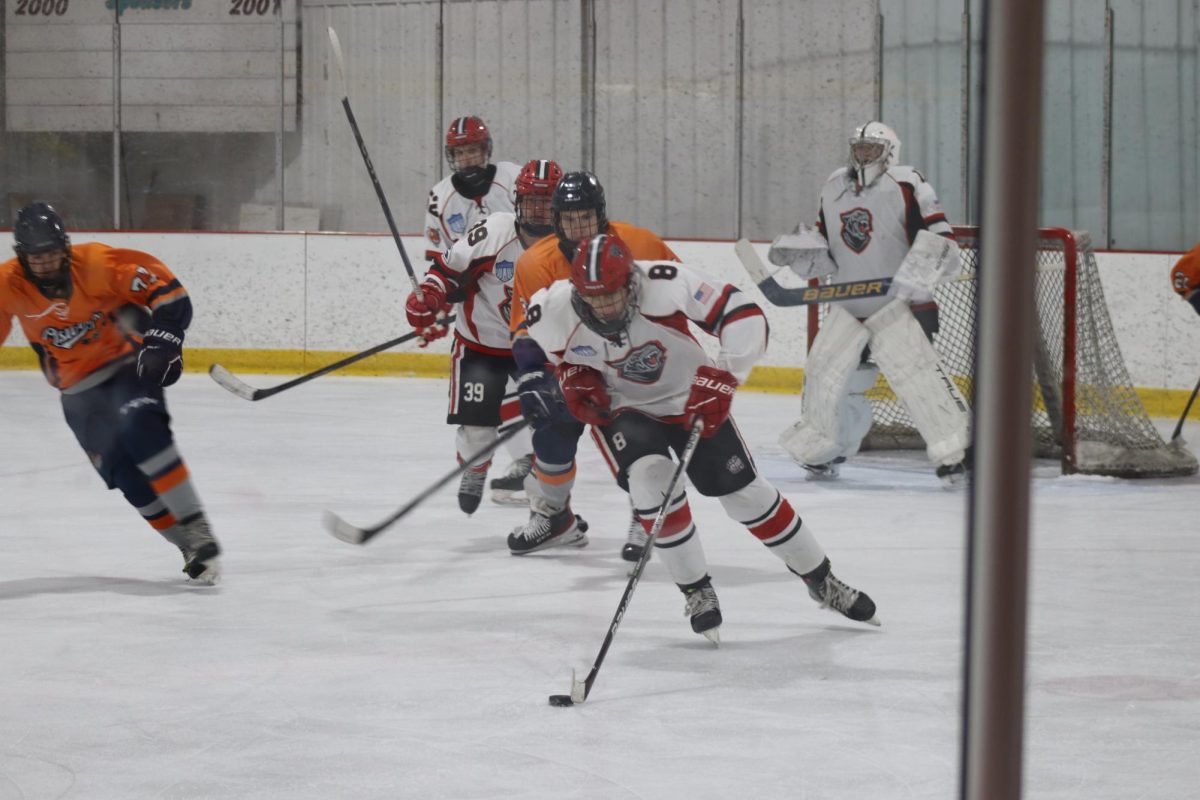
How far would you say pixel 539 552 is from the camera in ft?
13.5

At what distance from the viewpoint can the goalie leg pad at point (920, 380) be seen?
197 inches

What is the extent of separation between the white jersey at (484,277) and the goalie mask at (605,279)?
4.52 feet

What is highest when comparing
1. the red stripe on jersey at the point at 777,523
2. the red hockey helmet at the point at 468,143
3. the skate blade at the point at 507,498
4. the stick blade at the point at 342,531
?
the red hockey helmet at the point at 468,143

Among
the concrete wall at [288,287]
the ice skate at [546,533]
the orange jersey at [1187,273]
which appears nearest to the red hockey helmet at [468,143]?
the ice skate at [546,533]

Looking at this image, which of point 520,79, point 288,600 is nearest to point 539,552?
point 288,600

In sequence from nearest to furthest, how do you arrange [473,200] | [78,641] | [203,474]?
[78,641] → [473,200] → [203,474]

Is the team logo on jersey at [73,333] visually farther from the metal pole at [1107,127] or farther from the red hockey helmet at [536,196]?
the metal pole at [1107,127]

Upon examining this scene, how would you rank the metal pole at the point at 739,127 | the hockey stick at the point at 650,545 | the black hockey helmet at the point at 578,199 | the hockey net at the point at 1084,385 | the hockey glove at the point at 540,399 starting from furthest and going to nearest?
the metal pole at the point at 739,127
the hockey net at the point at 1084,385
the black hockey helmet at the point at 578,199
the hockey glove at the point at 540,399
the hockey stick at the point at 650,545

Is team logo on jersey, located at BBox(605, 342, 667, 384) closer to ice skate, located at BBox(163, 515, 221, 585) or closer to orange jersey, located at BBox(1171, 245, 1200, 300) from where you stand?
ice skate, located at BBox(163, 515, 221, 585)

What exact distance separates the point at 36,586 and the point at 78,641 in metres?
0.61

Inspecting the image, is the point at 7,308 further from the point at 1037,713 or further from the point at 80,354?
the point at 1037,713

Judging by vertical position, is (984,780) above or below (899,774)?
above

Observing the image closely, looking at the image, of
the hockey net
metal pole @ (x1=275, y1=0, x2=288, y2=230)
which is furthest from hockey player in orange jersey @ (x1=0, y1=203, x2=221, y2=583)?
metal pole @ (x1=275, y1=0, x2=288, y2=230)

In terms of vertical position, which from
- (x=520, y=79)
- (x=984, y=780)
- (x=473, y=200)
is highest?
(x=520, y=79)
